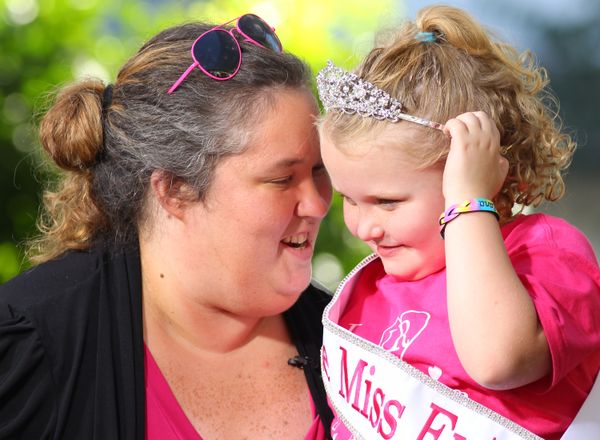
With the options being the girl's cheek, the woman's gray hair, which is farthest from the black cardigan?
the girl's cheek

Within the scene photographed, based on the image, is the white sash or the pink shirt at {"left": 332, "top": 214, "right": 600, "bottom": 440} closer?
the pink shirt at {"left": 332, "top": 214, "right": 600, "bottom": 440}

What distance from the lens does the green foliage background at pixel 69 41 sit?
439 centimetres

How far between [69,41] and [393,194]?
264cm

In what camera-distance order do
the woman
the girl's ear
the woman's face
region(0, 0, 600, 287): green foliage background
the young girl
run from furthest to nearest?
region(0, 0, 600, 287): green foliage background, the girl's ear, the woman's face, the woman, the young girl

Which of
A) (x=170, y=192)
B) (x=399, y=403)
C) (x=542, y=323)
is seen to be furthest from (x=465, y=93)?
(x=170, y=192)

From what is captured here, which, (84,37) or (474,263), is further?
(84,37)

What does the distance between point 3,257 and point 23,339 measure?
1792mm

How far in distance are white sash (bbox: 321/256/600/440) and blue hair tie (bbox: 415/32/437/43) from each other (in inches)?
30.0

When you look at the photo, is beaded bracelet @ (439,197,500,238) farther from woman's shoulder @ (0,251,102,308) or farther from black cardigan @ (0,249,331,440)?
woman's shoulder @ (0,251,102,308)

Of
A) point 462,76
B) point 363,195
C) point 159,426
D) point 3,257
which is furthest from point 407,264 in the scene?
point 3,257

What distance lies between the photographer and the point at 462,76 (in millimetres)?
2330

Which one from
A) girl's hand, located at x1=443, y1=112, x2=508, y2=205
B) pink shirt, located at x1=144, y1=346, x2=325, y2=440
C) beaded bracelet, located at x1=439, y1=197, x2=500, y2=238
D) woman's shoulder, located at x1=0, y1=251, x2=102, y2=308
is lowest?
pink shirt, located at x1=144, y1=346, x2=325, y2=440

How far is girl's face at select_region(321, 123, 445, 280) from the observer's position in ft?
7.41

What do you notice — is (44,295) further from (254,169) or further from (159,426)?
(254,169)
